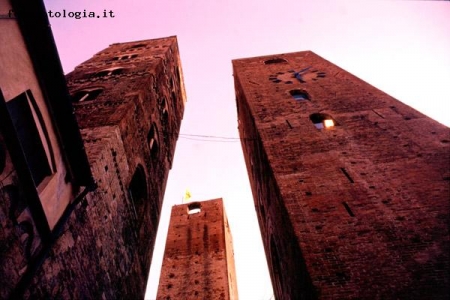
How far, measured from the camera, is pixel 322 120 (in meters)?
8.26

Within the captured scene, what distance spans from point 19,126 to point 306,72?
936 centimetres

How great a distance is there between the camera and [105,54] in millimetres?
14406

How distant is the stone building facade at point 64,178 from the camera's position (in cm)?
372

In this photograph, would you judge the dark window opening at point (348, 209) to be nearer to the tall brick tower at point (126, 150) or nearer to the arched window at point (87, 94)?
the tall brick tower at point (126, 150)

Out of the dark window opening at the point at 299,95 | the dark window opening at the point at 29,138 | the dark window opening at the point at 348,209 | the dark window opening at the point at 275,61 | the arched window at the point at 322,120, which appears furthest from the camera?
the dark window opening at the point at 275,61

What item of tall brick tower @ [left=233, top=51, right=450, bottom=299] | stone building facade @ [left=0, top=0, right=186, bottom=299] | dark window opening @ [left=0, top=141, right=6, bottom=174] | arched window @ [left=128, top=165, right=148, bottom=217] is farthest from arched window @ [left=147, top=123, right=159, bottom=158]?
dark window opening @ [left=0, top=141, right=6, bottom=174]

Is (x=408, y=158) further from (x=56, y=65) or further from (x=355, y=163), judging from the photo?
(x=56, y=65)

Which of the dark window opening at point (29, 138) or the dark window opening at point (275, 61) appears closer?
the dark window opening at point (29, 138)

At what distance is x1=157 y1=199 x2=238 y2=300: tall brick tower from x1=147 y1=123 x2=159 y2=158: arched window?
617 cm

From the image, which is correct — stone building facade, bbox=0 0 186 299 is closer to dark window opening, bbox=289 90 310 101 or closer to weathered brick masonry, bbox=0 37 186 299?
weathered brick masonry, bbox=0 37 186 299

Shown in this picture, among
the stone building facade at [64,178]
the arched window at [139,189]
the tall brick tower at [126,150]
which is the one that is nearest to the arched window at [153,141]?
the tall brick tower at [126,150]

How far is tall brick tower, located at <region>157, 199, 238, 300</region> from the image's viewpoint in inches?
517

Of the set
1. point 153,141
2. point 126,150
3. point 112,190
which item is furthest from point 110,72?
point 112,190

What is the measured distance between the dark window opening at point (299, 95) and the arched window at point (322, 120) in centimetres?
112
